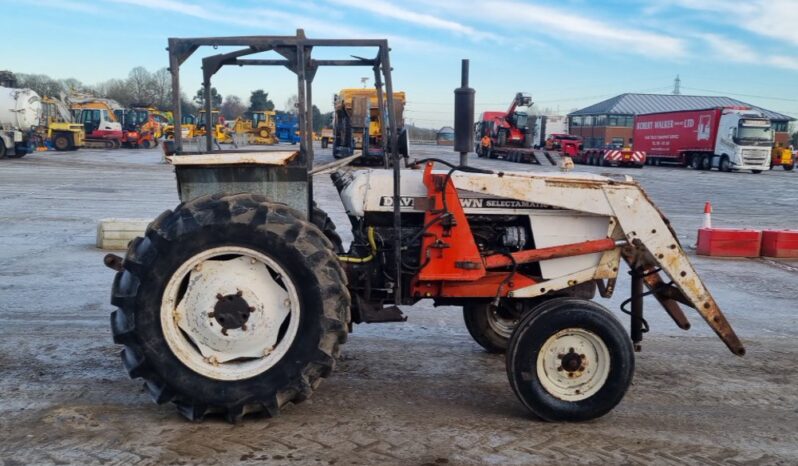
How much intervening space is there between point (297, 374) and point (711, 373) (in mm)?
3437

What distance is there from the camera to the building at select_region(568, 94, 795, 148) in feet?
206

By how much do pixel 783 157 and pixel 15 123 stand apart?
149 feet

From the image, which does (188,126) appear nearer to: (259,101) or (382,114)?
(259,101)

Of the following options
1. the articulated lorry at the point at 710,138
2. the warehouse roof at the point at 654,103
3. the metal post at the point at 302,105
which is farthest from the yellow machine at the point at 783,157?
the metal post at the point at 302,105

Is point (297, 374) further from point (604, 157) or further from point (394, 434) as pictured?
point (604, 157)

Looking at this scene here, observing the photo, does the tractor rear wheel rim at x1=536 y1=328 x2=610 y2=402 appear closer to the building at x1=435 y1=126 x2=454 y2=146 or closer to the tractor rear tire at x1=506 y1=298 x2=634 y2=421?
the tractor rear tire at x1=506 y1=298 x2=634 y2=421

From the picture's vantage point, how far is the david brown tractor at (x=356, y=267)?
434 centimetres

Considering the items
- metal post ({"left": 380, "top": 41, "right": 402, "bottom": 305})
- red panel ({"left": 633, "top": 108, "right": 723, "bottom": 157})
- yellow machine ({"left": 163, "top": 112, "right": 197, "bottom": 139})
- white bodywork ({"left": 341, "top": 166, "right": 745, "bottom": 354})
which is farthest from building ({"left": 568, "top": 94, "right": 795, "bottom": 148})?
metal post ({"left": 380, "top": 41, "right": 402, "bottom": 305})

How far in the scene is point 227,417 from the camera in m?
4.44

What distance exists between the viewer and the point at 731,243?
11.7m

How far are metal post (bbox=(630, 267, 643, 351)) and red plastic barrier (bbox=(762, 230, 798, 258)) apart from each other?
7552mm

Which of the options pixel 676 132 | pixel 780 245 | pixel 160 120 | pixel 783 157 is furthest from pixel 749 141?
pixel 160 120

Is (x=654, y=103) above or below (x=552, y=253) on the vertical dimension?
above

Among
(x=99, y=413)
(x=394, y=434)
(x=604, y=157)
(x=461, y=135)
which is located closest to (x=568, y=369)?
(x=394, y=434)
